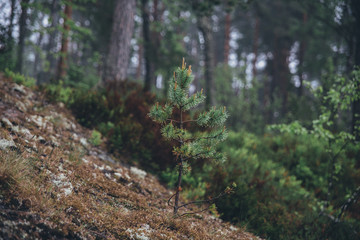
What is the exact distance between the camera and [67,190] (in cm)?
257

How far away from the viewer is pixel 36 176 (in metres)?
2.53

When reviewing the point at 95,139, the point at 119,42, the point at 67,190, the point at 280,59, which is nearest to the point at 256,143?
the point at 95,139

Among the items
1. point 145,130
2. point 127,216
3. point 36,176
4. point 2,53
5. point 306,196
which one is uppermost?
point 2,53

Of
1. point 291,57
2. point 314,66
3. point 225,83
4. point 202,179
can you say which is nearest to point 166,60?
point 225,83

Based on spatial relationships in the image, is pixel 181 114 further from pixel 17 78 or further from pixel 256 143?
pixel 256 143

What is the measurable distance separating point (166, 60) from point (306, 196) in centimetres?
936

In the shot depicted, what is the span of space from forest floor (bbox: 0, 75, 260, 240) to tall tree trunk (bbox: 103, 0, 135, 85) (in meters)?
3.37

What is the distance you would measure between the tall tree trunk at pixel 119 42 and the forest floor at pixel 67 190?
3367 mm

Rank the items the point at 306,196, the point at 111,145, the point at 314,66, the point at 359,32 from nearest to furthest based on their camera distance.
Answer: the point at 111,145 → the point at 306,196 → the point at 359,32 → the point at 314,66

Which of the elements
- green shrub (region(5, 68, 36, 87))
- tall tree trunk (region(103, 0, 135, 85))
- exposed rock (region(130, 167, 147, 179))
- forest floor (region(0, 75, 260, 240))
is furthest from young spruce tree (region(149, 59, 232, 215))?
tall tree trunk (region(103, 0, 135, 85))

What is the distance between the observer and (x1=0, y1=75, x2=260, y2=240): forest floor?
2.04 meters

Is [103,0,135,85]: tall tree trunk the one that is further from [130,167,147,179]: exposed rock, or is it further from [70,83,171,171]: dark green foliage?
[130,167,147,179]: exposed rock

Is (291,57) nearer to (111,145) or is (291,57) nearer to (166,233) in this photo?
(111,145)

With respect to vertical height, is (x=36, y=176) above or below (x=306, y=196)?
above
